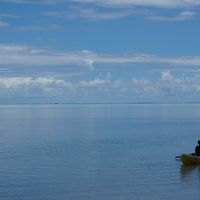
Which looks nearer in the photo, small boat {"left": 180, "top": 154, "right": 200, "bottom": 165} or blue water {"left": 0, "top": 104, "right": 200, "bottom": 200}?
blue water {"left": 0, "top": 104, "right": 200, "bottom": 200}

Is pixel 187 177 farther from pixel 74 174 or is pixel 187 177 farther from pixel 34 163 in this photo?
pixel 34 163

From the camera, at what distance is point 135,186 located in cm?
3491

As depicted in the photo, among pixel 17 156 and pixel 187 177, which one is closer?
pixel 187 177

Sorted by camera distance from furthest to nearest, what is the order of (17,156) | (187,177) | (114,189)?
1. (17,156)
2. (187,177)
3. (114,189)

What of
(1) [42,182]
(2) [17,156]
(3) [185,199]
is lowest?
(3) [185,199]

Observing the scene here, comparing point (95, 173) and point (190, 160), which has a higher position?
point (190, 160)

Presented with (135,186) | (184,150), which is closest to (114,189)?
(135,186)

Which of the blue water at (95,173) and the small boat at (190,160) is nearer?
the blue water at (95,173)

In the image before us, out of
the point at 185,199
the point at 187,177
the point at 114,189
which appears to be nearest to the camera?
the point at 185,199

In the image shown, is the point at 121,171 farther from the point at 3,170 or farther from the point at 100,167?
the point at 3,170

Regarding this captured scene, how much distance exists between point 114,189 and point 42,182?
17.5ft

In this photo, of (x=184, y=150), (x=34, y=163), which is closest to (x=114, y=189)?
(x=34, y=163)

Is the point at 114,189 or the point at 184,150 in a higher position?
the point at 184,150

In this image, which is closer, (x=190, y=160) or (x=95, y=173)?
(x=95, y=173)
